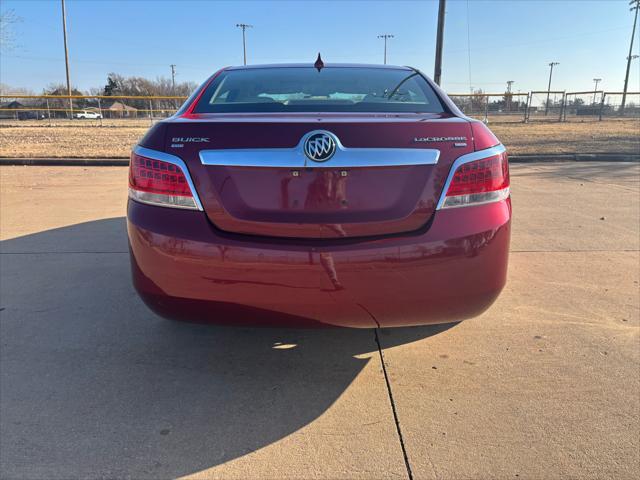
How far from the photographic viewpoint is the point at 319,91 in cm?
295

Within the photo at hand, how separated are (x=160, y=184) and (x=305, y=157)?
631 millimetres

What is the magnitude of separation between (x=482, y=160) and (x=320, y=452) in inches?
54.9

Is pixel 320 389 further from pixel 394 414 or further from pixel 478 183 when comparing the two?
pixel 478 183

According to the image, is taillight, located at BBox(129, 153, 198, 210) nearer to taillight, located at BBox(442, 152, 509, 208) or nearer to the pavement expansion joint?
taillight, located at BBox(442, 152, 509, 208)

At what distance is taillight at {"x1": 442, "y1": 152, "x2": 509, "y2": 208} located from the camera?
198 centimetres

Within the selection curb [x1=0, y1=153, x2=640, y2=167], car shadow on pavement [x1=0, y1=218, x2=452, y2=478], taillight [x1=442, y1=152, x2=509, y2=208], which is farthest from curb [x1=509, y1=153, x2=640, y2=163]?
taillight [x1=442, y1=152, x2=509, y2=208]

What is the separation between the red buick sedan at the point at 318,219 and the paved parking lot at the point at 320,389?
1.60ft

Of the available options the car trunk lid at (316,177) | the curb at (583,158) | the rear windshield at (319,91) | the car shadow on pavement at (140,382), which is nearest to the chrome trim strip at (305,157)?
the car trunk lid at (316,177)

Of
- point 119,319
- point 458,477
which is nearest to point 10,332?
point 119,319

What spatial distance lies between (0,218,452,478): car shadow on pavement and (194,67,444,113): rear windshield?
3.82ft

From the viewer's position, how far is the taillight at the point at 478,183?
1981mm

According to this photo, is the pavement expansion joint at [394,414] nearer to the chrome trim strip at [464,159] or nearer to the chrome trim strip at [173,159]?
the chrome trim strip at [464,159]

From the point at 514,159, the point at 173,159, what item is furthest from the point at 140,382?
the point at 514,159

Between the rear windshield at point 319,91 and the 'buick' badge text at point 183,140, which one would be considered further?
the rear windshield at point 319,91
